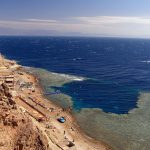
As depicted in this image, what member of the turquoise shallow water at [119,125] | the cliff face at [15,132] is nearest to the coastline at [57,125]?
the turquoise shallow water at [119,125]

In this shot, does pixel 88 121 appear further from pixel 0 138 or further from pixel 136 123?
pixel 0 138

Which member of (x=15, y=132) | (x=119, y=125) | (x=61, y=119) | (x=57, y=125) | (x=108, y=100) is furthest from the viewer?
(x=108, y=100)

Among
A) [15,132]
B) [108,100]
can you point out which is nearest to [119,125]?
[108,100]

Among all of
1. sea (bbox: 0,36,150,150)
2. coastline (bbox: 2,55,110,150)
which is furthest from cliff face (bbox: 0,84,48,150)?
sea (bbox: 0,36,150,150)

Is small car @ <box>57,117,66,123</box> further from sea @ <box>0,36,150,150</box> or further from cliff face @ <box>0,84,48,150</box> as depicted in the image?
cliff face @ <box>0,84,48,150</box>

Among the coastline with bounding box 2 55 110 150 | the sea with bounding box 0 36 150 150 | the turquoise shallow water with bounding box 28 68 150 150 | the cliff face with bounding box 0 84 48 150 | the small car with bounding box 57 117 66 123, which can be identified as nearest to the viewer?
the cliff face with bounding box 0 84 48 150

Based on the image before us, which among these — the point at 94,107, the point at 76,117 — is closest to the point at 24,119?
the point at 76,117

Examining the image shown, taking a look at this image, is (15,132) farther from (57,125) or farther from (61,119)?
(61,119)

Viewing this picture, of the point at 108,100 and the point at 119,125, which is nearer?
the point at 119,125
